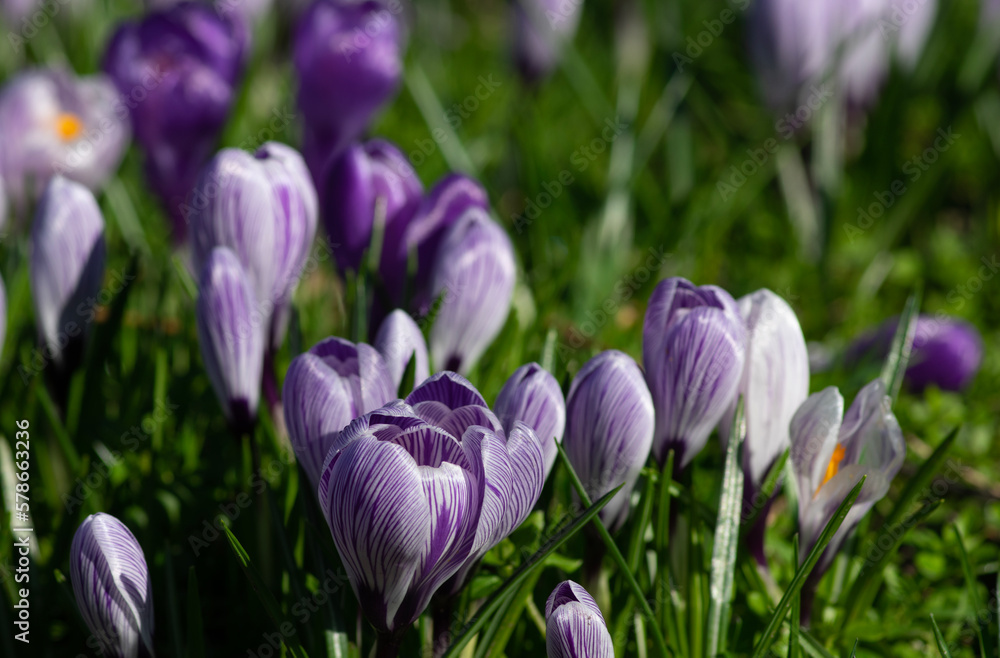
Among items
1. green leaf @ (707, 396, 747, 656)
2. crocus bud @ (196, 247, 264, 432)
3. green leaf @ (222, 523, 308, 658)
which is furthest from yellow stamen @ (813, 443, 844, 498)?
crocus bud @ (196, 247, 264, 432)

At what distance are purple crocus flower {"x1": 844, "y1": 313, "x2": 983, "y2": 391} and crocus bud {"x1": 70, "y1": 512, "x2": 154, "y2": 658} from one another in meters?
1.49

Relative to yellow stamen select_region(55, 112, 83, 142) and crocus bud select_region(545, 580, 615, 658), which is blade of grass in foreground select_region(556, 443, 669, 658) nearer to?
crocus bud select_region(545, 580, 615, 658)

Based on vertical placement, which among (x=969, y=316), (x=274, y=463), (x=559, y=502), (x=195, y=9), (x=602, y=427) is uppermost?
(x=195, y=9)

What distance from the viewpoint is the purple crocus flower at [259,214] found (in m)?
1.31

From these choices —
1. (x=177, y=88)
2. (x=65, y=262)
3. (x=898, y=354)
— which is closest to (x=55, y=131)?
(x=177, y=88)

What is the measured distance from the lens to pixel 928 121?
3219 mm

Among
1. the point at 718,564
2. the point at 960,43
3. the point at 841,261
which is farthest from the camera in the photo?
the point at 960,43

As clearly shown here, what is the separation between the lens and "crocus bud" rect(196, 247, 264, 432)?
47.5 inches

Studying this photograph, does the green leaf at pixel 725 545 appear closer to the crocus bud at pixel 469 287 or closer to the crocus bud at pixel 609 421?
the crocus bud at pixel 609 421

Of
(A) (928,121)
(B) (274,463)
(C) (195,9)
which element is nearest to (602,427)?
(B) (274,463)

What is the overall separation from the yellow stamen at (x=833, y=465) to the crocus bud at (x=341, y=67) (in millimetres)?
1211

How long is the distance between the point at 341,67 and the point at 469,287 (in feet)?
2.40

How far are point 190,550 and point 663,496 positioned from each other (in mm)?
793

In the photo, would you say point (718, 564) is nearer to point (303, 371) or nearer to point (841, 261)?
point (303, 371)
